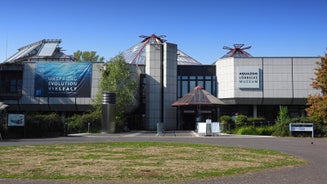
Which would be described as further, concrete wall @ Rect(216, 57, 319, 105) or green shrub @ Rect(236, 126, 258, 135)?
concrete wall @ Rect(216, 57, 319, 105)

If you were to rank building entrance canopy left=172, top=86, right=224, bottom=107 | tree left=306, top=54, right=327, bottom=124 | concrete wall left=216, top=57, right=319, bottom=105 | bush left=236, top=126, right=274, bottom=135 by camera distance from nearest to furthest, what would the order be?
tree left=306, top=54, right=327, bottom=124 → bush left=236, top=126, right=274, bottom=135 → building entrance canopy left=172, top=86, right=224, bottom=107 → concrete wall left=216, top=57, right=319, bottom=105

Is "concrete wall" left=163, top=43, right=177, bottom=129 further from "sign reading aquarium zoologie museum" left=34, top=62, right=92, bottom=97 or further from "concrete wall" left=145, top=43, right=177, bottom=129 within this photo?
"sign reading aquarium zoologie museum" left=34, top=62, right=92, bottom=97

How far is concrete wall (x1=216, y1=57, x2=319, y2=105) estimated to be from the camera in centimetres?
5059

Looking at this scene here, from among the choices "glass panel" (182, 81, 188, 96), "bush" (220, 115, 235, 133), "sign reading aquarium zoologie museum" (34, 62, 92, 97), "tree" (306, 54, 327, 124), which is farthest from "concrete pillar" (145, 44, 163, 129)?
"tree" (306, 54, 327, 124)

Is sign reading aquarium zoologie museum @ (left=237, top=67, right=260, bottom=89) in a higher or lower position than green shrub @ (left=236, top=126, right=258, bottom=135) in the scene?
higher

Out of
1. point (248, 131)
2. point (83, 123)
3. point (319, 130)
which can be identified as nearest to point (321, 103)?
point (319, 130)

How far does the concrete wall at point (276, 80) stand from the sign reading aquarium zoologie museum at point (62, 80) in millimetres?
19823

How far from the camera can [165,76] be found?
51.8 m

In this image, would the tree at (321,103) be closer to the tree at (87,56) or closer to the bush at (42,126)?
the bush at (42,126)

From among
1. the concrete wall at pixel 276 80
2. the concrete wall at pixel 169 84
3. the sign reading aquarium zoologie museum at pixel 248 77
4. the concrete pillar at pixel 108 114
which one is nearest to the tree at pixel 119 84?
the concrete pillar at pixel 108 114

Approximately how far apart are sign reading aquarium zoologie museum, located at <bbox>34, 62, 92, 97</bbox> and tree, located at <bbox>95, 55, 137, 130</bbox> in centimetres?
523

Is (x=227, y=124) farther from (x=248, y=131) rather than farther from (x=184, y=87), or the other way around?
(x=184, y=87)

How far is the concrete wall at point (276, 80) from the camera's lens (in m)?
50.6

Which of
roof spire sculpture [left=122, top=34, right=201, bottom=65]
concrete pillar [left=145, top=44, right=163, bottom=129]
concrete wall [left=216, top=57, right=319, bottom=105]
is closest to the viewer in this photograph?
concrete wall [left=216, top=57, right=319, bottom=105]
